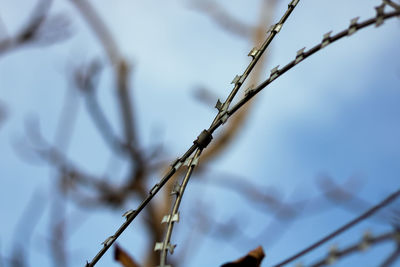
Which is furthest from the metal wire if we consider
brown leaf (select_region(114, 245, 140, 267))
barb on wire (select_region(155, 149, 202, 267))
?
brown leaf (select_region(114, 245, 140, 267))

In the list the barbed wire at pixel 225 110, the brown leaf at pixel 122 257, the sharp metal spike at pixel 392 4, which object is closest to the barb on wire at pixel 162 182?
the barbed wire at pixel 225 110

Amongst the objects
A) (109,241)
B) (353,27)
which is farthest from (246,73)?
(109,241)

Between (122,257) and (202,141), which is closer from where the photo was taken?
(202,141)

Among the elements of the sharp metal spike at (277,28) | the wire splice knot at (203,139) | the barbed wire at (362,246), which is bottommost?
the barbed wire at (362,246)

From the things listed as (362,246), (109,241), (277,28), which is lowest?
(362,246)

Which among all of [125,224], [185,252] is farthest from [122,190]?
[125,224]

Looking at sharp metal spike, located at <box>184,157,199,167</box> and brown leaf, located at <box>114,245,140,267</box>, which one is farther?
brown leaf, located at <box>114,245,140,267</box>

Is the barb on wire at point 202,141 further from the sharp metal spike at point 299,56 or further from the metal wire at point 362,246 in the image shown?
the metal wire at point 362,246

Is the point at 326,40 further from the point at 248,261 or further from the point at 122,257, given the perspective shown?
the point at 122,257

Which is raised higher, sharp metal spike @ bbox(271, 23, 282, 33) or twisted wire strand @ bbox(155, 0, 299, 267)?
sharp metal spike @ bbox(271, 23, 282, 33)

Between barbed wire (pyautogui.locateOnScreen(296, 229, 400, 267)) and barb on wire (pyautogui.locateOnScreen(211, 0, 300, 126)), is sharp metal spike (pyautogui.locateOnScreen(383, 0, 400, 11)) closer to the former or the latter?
barb on wire (pyautogui.locateOnScreen(211, 0, 300, 126))

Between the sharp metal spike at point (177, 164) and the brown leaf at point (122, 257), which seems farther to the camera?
the brown leaf at point (122, 257)

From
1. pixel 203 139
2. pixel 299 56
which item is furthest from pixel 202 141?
pixel 299 56

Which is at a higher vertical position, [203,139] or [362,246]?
[203,139]
